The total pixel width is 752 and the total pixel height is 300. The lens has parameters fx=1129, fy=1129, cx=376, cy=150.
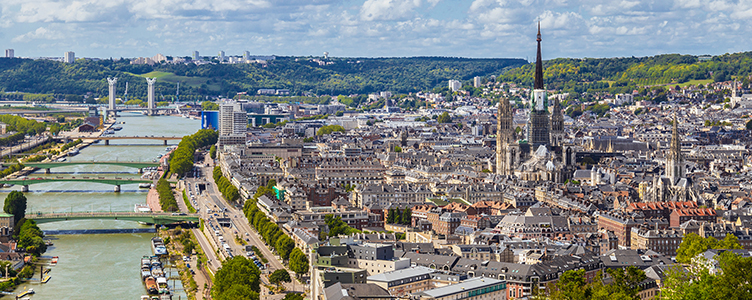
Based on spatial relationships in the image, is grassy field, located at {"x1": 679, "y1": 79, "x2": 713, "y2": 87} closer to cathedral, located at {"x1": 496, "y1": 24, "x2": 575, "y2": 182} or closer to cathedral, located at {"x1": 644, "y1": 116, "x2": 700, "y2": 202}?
cathedral, located at {"x1": 496, "y1": 24, "x2": 575, "y2": 182}

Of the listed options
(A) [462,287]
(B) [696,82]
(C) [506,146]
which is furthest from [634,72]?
(A) [462,287]

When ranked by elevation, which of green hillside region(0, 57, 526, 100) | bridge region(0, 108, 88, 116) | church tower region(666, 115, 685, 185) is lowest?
church tower region(666, 115, 685, 185)

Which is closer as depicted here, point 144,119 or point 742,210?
point 742,210

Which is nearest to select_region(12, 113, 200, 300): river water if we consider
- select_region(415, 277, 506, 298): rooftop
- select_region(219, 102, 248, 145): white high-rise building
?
select_region(415, 277, 506, 298): rooftop

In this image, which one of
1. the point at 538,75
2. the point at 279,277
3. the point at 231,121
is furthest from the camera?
the point at 231,121

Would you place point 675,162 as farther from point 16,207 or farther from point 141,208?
point 16,207

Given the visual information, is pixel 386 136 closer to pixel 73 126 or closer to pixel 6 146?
pixel 6 146

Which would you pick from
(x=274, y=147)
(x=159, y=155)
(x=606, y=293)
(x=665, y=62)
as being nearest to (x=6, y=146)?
(x=159, y=155)
